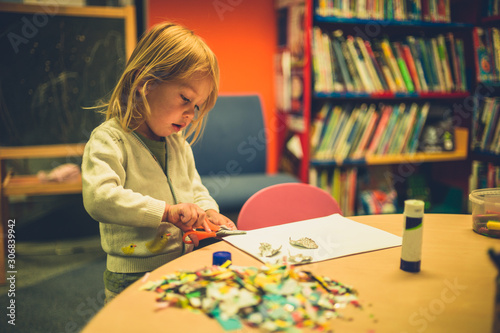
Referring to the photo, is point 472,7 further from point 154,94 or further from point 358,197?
point 154,94

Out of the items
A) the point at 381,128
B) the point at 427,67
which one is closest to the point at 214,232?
the point at 381,128

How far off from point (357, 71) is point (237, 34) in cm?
90

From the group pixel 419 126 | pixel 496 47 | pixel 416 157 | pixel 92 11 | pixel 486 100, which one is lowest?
pixel 416 157

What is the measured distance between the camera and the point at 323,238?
39.7 inches

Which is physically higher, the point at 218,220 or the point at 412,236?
the point at 412,236

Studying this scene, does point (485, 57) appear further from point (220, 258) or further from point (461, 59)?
point (220, 258)

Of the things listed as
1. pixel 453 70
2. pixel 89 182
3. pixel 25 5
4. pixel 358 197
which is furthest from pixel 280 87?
pixel 89 182

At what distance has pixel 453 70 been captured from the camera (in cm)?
282

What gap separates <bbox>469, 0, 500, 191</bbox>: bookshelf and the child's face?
2.30 meters

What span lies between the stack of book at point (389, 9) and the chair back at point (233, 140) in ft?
2.46

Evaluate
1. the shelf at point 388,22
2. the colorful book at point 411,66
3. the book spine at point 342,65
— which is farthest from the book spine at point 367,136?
the shelf at point 388,22

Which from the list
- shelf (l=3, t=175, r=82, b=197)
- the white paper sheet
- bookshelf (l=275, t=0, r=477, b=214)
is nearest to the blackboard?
shelf (l=3, t=175, r=82, b=197)

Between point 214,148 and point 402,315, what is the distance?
205 centimetres

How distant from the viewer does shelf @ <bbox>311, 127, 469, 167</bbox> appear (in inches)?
103
